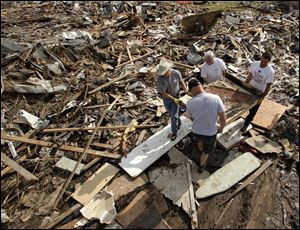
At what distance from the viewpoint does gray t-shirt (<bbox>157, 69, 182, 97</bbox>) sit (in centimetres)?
628

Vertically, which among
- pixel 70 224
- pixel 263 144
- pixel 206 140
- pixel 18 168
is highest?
pixel 206 140

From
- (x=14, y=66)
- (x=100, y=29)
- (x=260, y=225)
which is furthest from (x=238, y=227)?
(x=100, y=29)

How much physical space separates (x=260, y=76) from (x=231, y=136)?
153cm

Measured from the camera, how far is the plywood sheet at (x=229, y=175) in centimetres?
605

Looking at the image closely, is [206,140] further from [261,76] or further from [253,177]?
[261,76]

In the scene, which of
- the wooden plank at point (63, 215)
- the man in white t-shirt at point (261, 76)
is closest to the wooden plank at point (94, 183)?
the wooden plank at point (63, 215)

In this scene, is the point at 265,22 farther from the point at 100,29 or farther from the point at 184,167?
the point at 184,167

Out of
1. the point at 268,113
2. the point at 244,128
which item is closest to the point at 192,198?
the point at 244,128

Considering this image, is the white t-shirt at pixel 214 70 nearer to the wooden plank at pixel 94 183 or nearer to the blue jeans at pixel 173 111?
the blue jeans at pixel 173 111

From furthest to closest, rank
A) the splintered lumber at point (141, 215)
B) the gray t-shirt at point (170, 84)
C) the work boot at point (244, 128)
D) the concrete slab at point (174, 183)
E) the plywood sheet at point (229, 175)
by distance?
the work boot at point (244, 128) → the gray t-shirt at point (170, 84) → the plywood sheet at point (229, 175) → the concrete slab at point (174, 183) → the splintered lumber at point (141, 215)

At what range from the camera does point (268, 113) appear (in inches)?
306

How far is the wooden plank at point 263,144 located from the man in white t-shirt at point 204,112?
1.58 meters

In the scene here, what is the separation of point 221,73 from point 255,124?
1587 mm

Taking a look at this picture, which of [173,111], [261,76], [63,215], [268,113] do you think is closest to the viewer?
[63,215]
